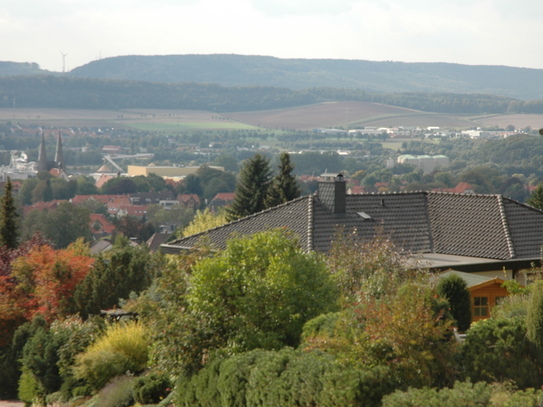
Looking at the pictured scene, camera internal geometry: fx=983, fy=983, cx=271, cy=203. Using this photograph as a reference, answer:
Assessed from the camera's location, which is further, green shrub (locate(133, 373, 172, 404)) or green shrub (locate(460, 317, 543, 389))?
green shrub (locate(133, 373, 172, 404))

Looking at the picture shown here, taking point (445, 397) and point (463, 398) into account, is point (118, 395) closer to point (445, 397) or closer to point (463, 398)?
point (445, 397)

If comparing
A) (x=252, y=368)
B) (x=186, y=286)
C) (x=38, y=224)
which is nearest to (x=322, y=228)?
(x=186, y=286)

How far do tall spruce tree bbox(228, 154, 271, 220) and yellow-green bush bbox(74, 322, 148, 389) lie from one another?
3079 centimetres

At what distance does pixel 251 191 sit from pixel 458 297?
33348 millimetres

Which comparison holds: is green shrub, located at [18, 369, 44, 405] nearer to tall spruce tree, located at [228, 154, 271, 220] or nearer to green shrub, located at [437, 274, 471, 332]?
green shrub, located at [437, 274, 471, 332]

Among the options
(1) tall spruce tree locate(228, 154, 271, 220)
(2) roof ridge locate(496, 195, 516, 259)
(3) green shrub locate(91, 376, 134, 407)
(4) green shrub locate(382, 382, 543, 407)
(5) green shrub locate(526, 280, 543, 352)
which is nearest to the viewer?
(4) green shrub locate(382, 382, 543, 407)

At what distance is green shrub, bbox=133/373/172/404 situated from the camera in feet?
61.5

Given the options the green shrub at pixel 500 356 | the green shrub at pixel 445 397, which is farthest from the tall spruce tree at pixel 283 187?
the green shrub at pixel 445 397

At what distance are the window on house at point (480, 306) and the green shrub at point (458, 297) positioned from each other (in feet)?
10.2

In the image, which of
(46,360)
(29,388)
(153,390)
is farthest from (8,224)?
(153,390)

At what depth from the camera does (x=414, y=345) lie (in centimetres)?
1323

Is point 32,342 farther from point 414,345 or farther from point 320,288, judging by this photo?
point 414,345

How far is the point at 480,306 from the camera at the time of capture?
23672 millimetres

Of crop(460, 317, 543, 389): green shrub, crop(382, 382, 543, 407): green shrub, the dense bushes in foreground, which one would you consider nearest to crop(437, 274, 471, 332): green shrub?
the dense bushes in foreground
